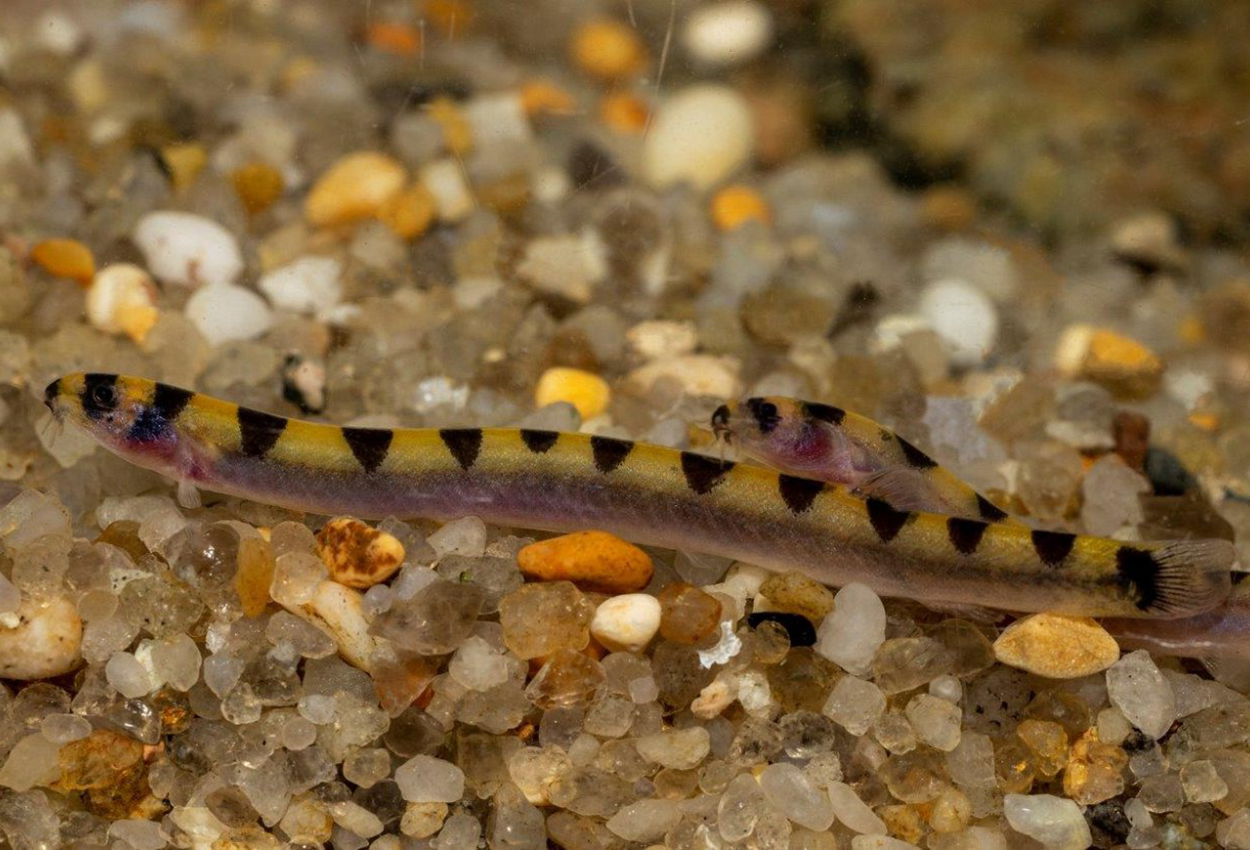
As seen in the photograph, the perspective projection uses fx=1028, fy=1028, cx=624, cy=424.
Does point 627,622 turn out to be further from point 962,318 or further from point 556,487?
point 962,318

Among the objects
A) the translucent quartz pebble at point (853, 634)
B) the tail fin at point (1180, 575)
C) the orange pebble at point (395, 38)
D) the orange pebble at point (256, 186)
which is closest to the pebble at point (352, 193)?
the orange pebble at point (256, 186)

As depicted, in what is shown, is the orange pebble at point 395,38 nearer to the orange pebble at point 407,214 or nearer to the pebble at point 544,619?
the orange pebble at point 407,214

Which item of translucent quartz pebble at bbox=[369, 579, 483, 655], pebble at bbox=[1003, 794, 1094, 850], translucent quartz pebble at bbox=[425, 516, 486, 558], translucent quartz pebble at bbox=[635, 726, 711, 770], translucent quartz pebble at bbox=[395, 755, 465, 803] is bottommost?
pebble at bbox=[1003, 794, 1094, 850]

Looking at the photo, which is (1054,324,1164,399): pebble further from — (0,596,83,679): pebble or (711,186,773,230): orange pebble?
(0,596,83,679): pebble

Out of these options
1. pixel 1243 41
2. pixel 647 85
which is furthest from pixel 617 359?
pixel 1243 41

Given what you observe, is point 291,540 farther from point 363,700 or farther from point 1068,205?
point 1068,205

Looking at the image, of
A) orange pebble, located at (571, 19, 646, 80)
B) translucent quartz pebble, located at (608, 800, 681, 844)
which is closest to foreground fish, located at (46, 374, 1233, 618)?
translucent quartz pebble, located at (608, 800, 681, 844)

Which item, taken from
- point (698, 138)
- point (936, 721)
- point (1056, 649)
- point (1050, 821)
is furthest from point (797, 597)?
point (698, 138)

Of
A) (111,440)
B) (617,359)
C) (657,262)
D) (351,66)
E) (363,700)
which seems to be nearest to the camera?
(363,700)
